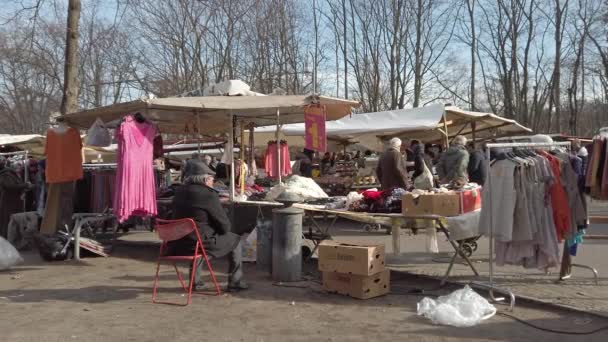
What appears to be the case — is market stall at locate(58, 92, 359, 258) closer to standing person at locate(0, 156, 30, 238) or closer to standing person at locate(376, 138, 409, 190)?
standing person at locate(376, 138, 409, 190)

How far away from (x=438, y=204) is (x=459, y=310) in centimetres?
158

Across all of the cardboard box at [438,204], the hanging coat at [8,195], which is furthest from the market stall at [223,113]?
the cardboard box at [438,204]

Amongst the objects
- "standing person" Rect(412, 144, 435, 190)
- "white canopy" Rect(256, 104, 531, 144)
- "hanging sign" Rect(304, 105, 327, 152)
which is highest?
"white canopy" Rect(256, 104, 531, 144)

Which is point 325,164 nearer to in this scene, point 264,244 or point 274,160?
point 274,160

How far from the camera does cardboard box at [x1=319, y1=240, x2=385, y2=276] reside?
5.87m

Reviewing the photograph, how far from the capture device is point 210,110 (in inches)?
372

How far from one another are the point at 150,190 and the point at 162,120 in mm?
2487

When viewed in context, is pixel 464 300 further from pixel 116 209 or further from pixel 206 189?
pixel 116 209

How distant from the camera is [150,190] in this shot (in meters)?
8.16

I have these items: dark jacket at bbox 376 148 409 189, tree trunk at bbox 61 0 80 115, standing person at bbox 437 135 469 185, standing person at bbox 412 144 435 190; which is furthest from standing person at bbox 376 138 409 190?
tree trunk at bbox 61 0 80 115

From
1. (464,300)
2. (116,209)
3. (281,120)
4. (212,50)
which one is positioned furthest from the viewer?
(212,50)

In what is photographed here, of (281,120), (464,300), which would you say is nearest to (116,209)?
(281,120)

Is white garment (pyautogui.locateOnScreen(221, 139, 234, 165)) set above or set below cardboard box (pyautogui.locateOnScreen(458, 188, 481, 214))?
above

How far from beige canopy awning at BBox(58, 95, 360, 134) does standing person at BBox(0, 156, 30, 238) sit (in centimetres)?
154
